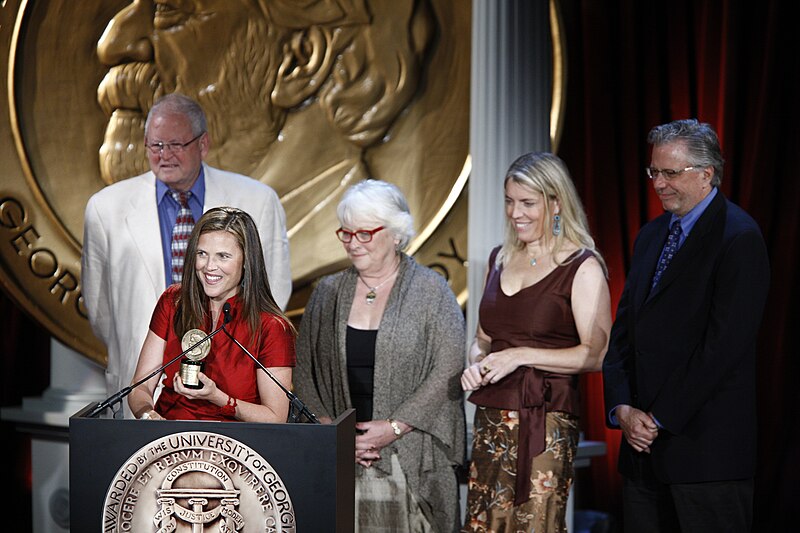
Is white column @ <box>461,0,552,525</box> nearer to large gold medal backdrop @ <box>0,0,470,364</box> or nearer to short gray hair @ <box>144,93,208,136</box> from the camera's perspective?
large gold medal backdrop @ <box>0,0,470,364</box>

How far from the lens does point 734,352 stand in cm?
292

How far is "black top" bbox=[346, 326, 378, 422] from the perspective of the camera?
334 cm

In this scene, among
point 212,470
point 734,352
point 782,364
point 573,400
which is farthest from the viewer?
point 782,364

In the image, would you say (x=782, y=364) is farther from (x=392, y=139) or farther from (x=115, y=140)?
(x=115, y=140)

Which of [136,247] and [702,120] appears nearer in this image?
[136,247]

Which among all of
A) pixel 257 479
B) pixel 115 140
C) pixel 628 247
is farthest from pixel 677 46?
pixel 257 479

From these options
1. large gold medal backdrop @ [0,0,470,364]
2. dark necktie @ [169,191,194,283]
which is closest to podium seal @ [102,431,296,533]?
dark necktie @ [169,191,194,283]

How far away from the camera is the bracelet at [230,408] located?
2.46 metres

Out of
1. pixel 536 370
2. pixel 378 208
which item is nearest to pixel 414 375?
pixel 536 370

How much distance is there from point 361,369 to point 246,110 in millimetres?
1760

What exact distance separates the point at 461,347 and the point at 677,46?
6.13 feet

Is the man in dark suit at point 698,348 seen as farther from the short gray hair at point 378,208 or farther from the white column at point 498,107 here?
the white column at point 498,107

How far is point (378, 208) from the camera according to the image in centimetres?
333

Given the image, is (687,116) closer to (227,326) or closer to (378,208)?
(378,208)
